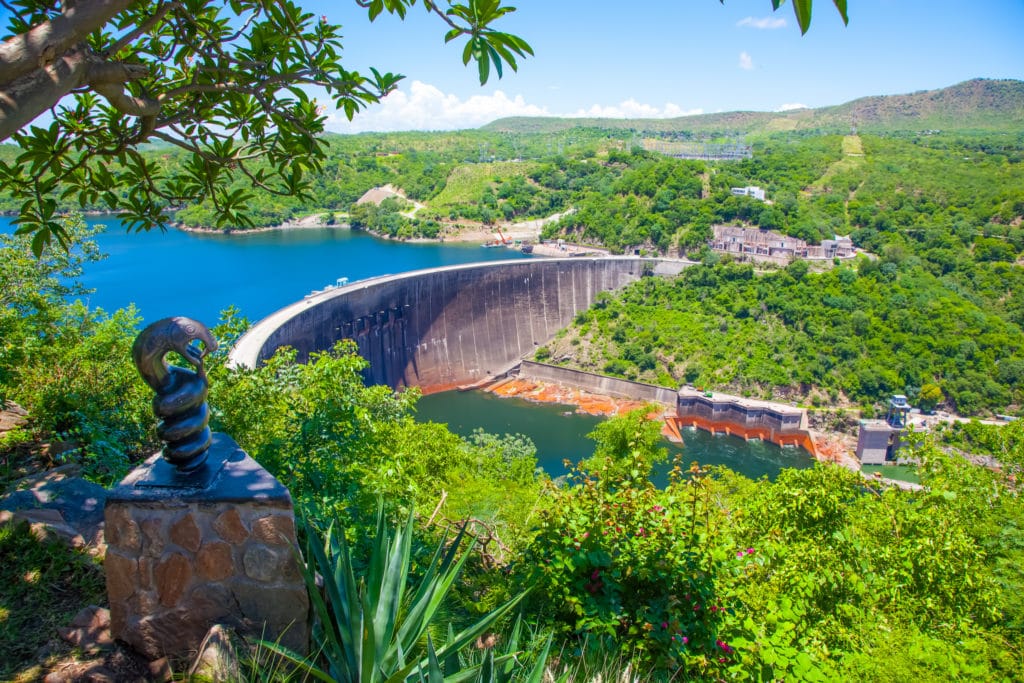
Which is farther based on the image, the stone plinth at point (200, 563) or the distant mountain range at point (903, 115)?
the distant mountain range at point (903, 115)

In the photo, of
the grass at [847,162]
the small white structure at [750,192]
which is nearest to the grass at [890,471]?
the small white structure at [750,192]

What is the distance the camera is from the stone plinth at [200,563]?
2023 millimetres

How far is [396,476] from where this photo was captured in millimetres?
3990

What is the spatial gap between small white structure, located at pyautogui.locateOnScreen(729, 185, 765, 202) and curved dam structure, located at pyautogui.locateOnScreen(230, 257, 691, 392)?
1125 cm

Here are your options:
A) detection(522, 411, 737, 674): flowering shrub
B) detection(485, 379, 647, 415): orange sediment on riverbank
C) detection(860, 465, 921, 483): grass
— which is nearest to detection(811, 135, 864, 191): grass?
detection(860, 465, 921, 483): grass

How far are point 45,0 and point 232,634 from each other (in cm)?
231

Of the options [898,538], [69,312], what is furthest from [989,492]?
[69,312]

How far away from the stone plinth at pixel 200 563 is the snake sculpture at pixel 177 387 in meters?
0.12

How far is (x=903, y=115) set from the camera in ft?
382

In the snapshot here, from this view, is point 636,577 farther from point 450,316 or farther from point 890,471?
point 890,471

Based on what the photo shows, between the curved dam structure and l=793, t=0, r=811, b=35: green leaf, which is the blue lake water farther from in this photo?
l=793, t=0, r=811, b=35: green leaf

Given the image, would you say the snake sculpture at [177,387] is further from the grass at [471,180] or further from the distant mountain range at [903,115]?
the distant mountain range at [903,115]

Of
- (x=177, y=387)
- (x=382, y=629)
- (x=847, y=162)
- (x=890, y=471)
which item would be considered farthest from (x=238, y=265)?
(x=847, y=162)

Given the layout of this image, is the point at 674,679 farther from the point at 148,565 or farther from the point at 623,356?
the point at 623,356
